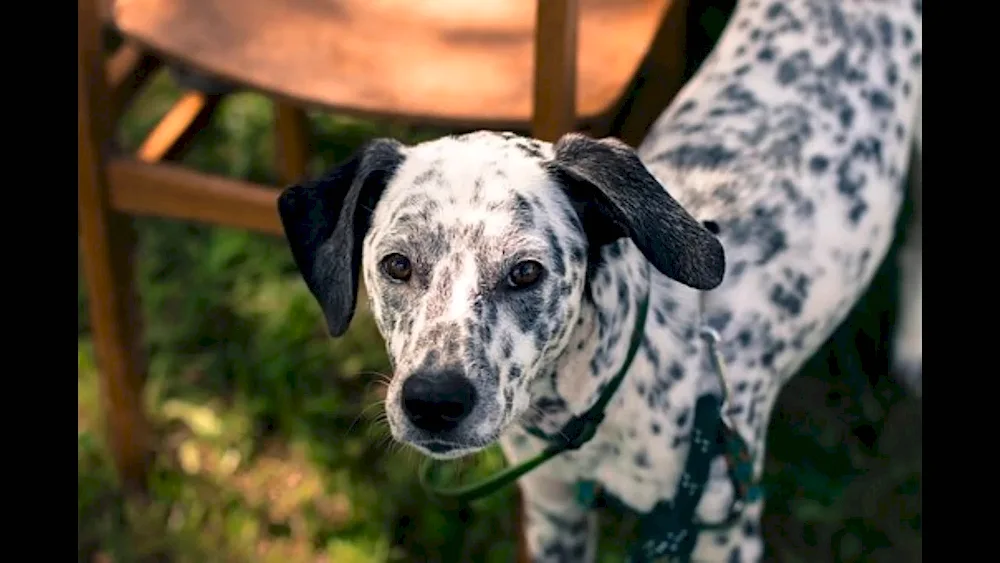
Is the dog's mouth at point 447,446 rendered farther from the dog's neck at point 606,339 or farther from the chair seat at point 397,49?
the chair seat at point 397,49

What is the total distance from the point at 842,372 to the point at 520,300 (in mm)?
1562

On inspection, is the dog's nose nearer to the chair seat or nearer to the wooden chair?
the wooden chair

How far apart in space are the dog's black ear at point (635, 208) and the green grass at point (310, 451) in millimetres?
1069

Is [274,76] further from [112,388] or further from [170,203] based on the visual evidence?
[112,388]

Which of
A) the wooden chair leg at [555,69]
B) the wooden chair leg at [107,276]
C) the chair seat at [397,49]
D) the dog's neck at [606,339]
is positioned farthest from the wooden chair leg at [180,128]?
the dog's neck at [606,339]

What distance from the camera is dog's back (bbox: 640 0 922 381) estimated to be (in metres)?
2.04

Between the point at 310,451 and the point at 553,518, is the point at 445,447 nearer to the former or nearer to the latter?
the point at 553,518

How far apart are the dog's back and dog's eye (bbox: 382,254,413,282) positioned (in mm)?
630

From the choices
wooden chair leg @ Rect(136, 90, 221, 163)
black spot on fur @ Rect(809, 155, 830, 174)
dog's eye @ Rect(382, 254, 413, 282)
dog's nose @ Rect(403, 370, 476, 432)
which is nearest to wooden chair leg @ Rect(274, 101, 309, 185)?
wooden chair leg @ Rect(136, 90, 221, 163)

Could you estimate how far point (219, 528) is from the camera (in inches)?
103

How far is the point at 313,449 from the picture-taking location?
2.75 metres

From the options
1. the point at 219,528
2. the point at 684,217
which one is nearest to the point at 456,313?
the point at 684,217

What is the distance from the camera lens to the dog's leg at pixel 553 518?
2.04 metres

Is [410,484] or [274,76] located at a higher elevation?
[274,76]
